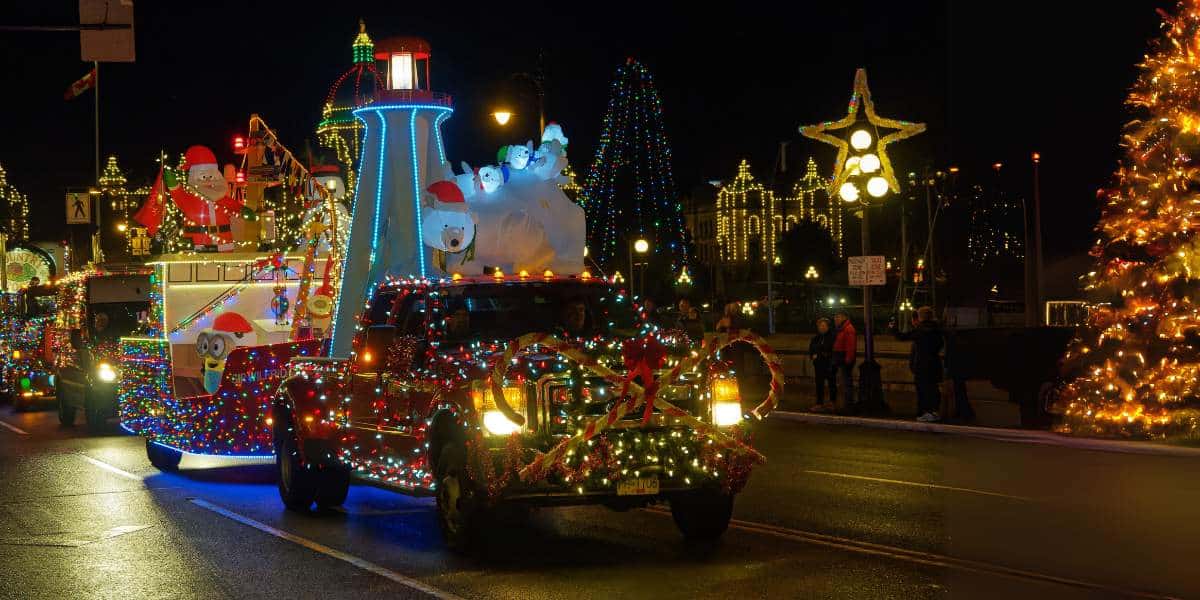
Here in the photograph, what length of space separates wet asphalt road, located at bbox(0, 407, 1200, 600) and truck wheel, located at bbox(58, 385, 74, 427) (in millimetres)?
7663

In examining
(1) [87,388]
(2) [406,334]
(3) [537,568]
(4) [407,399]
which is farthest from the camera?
(1) [87,388]

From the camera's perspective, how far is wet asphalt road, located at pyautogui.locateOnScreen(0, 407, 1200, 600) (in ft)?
29.5

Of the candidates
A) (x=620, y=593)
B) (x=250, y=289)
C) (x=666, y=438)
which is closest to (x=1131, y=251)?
(x=666, y=438)

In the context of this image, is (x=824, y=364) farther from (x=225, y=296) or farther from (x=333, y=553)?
(x=333, y=553)

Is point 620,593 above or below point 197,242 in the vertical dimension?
below

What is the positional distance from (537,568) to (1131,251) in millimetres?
10974

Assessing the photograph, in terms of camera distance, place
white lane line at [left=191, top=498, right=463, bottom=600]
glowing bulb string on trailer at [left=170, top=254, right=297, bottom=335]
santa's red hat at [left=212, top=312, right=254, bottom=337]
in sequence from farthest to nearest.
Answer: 1. glowing bulb string on trailer at [left=170, top=254, right=297, bottom=335]
2. santa's red hat at [left=212, top=312, right=254, bottom=337]
3. white lane line at [left=191, top=498, right=463, bottom=600]

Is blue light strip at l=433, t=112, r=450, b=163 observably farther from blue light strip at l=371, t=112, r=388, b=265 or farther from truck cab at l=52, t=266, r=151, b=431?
truck cab at l=52, t=266, r=151, b=431

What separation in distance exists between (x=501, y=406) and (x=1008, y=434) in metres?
10.9

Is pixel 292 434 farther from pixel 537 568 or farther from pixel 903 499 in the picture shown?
pixel 903 499

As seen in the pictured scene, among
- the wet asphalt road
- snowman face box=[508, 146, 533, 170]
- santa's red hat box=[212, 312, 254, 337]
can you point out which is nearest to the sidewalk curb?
the wet asphalt road

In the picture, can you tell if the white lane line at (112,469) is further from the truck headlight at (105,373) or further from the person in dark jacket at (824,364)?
the person in dark jacket at (824,364)

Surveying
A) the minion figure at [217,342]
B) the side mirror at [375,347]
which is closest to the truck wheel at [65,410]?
the minion figure at [217,342]

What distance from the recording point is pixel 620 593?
8773 millimetres
